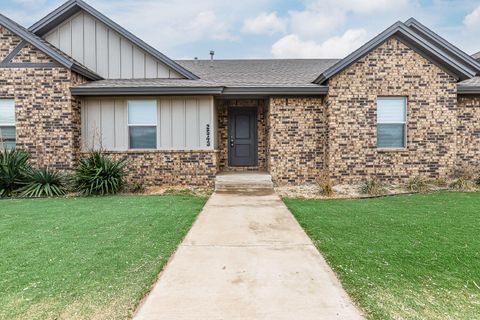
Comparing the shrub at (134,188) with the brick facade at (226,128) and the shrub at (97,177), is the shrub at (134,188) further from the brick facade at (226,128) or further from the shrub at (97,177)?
the brick facade at (226,128)

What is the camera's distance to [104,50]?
33.5 ft

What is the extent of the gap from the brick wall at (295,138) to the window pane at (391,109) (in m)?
1.66

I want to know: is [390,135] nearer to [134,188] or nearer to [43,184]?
[134,188]

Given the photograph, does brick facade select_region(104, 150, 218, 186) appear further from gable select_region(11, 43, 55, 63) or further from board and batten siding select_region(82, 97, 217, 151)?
gable select_region(11, 43, 55, 63)

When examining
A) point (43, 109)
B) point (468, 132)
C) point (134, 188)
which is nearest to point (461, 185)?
point (468, 132)

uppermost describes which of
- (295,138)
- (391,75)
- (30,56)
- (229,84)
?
(30,56)

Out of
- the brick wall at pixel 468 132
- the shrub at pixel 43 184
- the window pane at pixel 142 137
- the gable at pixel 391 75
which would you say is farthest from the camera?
the brick wall at pixel 468 132

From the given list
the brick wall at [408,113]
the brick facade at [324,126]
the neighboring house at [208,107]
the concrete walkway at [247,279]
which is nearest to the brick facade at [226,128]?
the neighboring house at [208,107]

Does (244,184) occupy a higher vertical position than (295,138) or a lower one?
lower

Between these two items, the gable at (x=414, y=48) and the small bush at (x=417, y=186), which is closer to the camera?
the small bush at (x=417, y=186)

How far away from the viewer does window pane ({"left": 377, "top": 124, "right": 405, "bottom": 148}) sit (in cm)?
941

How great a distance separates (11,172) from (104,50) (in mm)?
4652

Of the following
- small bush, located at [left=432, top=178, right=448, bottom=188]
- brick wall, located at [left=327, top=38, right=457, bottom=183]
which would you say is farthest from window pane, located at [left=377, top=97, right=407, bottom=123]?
small bush, located at [left=432, top=178, right=448, bottom=188]

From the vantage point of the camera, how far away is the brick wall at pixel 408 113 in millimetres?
9172
